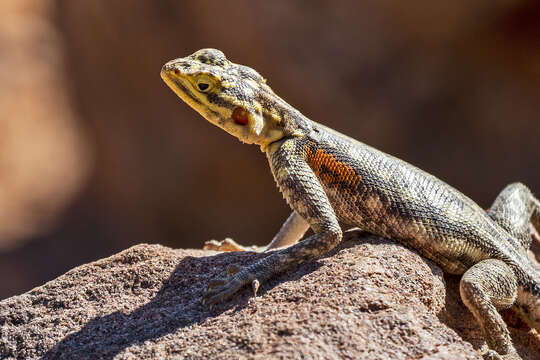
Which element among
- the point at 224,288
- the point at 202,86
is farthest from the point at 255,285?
the point at 202,86

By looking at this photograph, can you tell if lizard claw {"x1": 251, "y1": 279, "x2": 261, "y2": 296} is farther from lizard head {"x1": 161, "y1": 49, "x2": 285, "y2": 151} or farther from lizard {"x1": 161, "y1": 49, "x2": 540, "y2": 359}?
lizard head {"x1": 161, "y1": 49, "x2": 285, "y2": 151}

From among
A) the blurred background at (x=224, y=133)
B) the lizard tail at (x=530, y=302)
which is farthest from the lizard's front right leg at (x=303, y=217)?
the blurred background at (x=224, y=133)

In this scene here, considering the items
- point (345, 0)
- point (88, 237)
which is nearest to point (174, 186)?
point (88, 237)

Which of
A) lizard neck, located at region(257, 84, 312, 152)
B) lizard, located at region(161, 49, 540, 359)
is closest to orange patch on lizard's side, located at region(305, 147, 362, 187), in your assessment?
lizard, located at region(161, 49, 540, 359)

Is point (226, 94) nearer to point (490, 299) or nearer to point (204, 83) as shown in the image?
point (204, 83)

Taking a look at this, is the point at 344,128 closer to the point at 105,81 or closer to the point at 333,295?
the point at 105,81

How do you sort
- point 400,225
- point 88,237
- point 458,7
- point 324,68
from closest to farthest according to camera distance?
point 400,225, point 458,7, point 324,68, point 88,237
